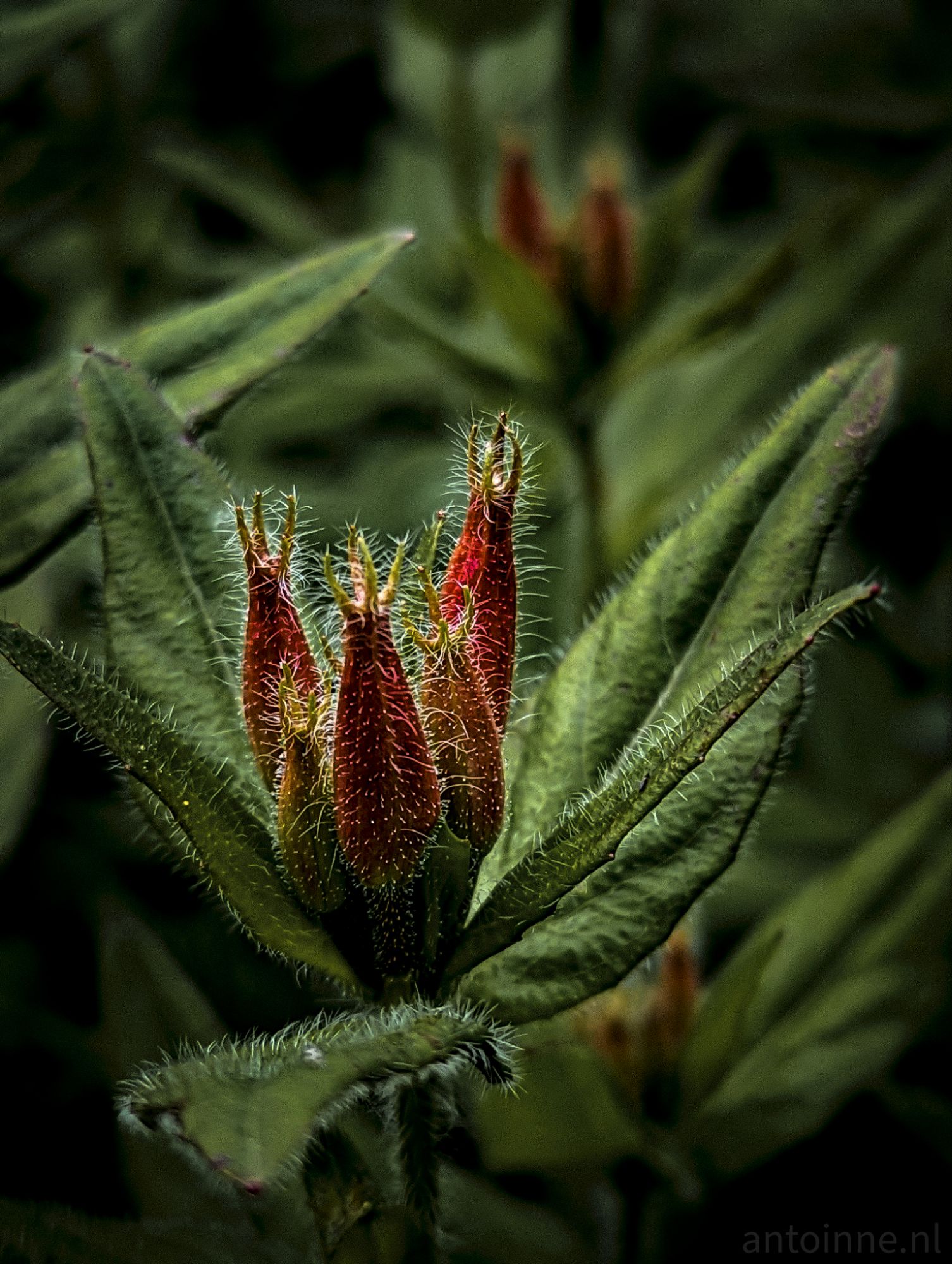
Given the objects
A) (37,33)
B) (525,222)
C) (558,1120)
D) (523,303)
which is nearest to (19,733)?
(558,1120)

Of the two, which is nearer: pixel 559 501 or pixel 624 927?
pixel 624 927

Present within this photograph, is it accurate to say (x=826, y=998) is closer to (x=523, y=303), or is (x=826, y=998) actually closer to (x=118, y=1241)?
(x=118, y=1241)

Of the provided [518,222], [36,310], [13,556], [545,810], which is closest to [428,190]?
[518,222]

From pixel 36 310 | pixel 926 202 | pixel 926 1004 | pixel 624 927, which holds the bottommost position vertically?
pixel 926 1004

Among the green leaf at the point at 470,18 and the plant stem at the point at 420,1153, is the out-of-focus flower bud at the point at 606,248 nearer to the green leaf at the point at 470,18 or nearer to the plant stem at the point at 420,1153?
the green leaf at the point at 470,18

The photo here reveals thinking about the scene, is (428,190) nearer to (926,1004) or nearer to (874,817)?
(874,817)

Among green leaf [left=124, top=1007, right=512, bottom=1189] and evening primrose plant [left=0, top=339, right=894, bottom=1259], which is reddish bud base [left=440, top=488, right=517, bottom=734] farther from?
green leaf [left=124, top=1007, right=512, bottom=1189]

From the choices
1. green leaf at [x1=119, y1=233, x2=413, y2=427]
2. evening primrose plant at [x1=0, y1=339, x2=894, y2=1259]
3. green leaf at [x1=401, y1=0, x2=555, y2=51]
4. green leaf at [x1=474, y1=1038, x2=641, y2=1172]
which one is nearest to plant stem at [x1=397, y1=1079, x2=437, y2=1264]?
evening primrose plant at [x1=0, y1=339, x2=894, y2=1259]
